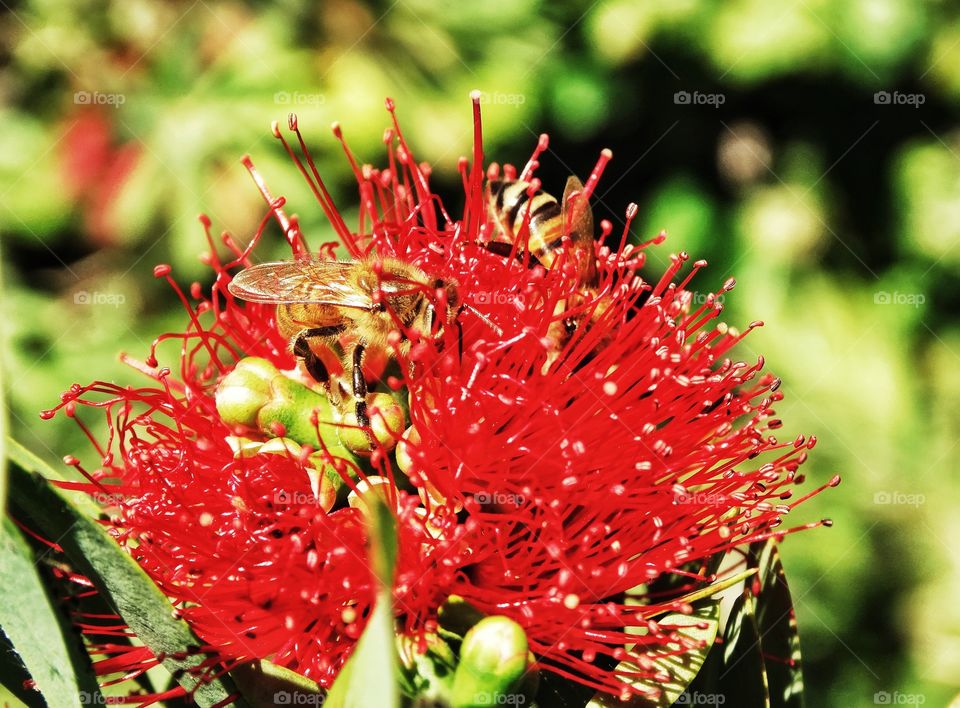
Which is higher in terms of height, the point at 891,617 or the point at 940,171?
the point at 940,171

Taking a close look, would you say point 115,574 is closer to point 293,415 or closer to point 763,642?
point 293,415

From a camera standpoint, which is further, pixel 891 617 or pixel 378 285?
pixel 891 617

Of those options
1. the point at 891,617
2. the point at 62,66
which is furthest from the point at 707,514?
the point at 62,66

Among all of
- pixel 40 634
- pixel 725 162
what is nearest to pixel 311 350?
pixel 40 634

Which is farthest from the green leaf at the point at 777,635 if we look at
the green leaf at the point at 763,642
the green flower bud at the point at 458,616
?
the green flower bud at the point at 458,616

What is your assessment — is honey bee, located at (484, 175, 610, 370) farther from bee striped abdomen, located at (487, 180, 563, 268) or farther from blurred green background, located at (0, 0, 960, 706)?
blurred green background, located at (0, 0, 960, 706)

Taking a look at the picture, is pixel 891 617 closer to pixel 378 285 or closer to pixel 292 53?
pixel 378 285

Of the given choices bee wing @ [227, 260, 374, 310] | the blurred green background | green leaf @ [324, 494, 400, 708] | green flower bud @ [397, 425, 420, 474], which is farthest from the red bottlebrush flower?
the blurred green background
